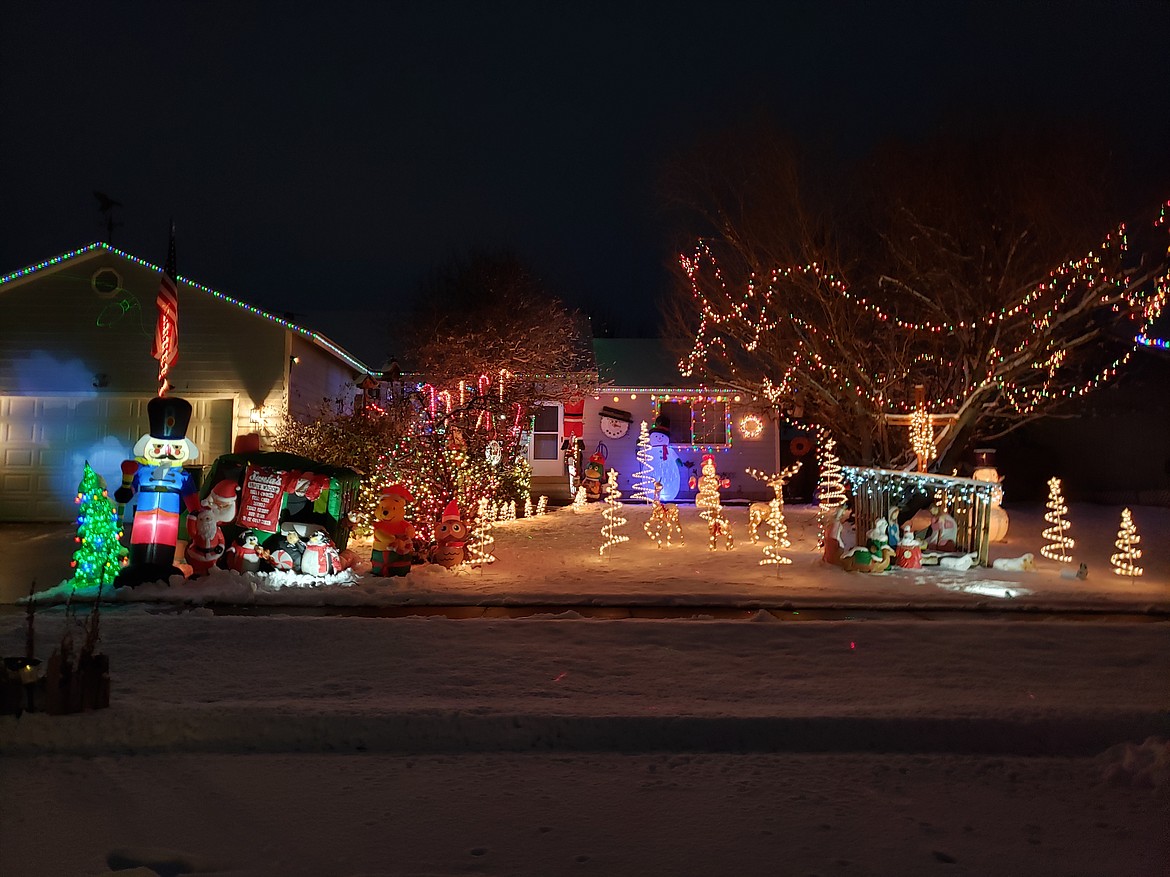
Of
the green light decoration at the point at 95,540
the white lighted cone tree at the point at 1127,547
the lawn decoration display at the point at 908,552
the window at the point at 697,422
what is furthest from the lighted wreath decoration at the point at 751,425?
the green light decoration at the point at 95,540

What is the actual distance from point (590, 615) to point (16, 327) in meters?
13.8

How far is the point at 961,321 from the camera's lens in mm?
16125

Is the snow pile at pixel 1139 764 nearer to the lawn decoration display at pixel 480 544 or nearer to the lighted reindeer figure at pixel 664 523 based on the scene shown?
the lawn decoration display at pixel 480 544

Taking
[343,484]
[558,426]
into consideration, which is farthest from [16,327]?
[558,426]

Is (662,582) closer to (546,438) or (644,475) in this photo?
(644,475)

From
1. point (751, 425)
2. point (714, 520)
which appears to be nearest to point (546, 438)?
point (751, 425)

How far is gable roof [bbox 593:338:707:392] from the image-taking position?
23516 mm

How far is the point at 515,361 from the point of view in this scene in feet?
72.4

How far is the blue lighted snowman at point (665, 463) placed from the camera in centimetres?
2327

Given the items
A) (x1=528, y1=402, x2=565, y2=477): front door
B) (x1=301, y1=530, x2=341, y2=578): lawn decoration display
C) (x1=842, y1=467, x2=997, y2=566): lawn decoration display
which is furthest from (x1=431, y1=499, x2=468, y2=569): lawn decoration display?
(x1=528, y1=402, x2=565, y2=477): front door

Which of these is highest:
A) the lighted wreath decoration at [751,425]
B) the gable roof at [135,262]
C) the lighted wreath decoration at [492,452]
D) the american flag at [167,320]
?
the gable roof at [135,262]

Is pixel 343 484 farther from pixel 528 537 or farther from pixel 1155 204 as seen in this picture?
pixel 1155 204

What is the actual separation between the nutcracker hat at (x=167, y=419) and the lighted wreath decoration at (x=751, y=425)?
16.8 m

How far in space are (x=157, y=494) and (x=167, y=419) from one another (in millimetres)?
896
